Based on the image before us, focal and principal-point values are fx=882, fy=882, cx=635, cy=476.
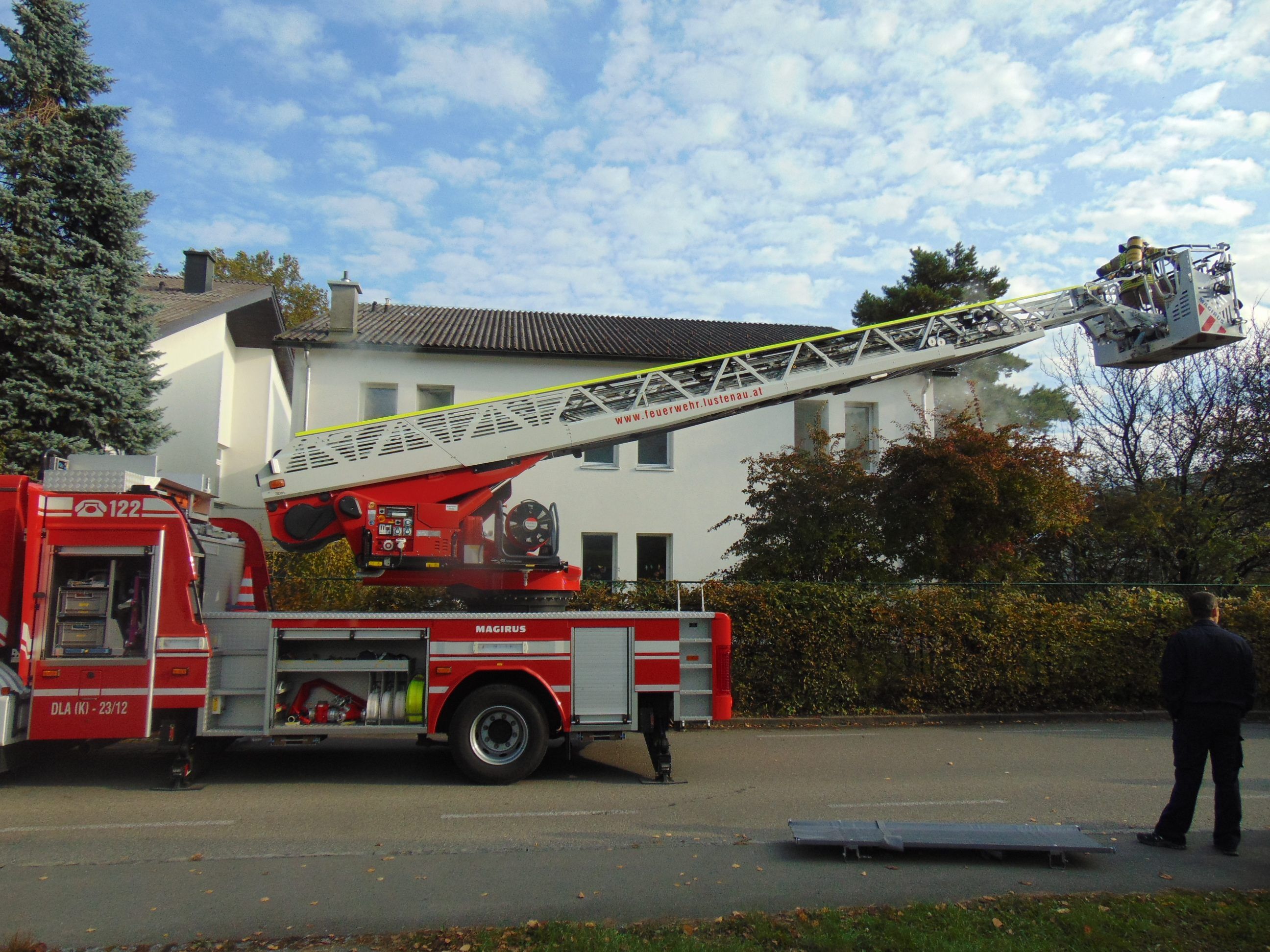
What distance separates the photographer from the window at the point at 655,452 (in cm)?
2150

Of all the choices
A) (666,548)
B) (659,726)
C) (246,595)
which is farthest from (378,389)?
(659,726)

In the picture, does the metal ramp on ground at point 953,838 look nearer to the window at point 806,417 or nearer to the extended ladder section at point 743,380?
the extended ladder section at point 743,380

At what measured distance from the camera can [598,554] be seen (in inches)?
836

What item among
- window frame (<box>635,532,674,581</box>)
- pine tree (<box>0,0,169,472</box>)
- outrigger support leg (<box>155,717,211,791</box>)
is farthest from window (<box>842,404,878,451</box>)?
outrigger support leg (<box>155,717,211,791</box>)

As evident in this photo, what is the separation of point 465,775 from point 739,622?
4940 mm

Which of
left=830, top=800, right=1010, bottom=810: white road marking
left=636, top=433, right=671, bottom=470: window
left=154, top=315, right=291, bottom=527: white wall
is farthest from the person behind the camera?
left=636, top=433, right=671, bottom=470: window

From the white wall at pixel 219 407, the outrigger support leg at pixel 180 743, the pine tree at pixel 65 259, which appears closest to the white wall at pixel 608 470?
the white wall at pixel 219 407

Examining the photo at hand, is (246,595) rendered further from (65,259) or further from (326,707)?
(65,259)

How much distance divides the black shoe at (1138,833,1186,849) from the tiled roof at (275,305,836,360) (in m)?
14.3

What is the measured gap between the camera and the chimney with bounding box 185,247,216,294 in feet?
68.0

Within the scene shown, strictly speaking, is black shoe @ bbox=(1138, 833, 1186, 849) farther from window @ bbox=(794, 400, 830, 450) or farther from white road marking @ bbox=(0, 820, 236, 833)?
window @ bbox=(794, 400, 830, 450)

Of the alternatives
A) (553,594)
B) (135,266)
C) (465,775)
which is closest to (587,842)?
(465,775)

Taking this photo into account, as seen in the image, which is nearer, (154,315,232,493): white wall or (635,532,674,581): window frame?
(154,315,232,493): white wall

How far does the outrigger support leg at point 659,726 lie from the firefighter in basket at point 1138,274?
741cm
